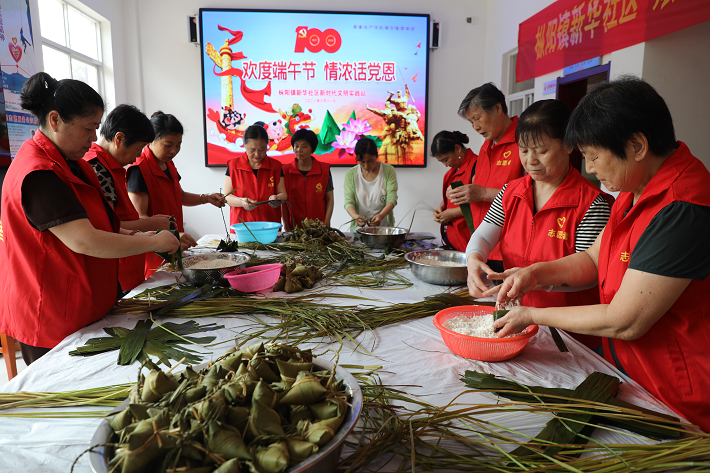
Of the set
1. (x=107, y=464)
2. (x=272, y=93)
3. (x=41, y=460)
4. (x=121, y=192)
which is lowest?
(x=41, y=460)

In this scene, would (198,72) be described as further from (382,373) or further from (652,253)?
(652,253)

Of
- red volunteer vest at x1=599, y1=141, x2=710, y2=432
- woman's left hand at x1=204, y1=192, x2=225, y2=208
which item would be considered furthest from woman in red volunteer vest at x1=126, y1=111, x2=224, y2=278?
red volunteer vest at x1=599, y1=141, x2=710, y2=432

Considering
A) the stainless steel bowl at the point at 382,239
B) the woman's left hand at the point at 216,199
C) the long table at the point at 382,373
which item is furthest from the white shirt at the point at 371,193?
the long table at the point at 382,373

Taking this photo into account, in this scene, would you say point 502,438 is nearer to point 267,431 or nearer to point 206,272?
point 267,431

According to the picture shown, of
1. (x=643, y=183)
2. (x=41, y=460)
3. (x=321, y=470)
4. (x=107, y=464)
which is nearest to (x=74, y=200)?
(x=41, y=460)

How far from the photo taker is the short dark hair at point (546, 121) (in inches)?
65.7

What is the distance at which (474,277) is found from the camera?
1.59m

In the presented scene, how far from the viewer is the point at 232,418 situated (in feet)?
2.19

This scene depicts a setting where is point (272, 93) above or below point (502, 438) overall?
above

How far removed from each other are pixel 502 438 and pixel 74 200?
142 cm

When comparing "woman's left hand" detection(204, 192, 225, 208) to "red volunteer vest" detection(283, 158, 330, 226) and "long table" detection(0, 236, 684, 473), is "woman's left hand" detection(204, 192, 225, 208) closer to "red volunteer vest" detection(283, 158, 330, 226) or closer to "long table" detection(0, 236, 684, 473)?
"red volunteer vest" detection(283, 158, 330, 226)

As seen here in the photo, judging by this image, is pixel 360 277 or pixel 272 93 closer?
pixel 360 277

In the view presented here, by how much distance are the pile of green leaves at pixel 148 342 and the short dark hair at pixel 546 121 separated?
56.7 inches

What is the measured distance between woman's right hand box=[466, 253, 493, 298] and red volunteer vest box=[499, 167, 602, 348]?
29 cm
